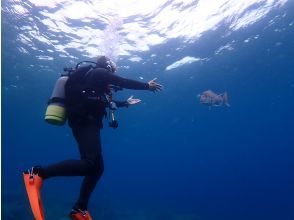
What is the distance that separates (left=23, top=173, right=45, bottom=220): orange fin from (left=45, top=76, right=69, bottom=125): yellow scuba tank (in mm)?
A: 1052

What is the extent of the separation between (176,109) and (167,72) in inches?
761

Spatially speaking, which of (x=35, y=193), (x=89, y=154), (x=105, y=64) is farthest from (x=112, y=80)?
(x=35, y=193)

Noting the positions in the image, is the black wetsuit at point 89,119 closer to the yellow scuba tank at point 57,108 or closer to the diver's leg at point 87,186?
the diver's leg at point 87,186

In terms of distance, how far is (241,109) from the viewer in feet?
180

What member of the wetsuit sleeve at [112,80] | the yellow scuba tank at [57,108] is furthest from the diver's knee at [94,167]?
the wetsuit sleeve at [112,80]

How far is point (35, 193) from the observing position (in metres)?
4.73

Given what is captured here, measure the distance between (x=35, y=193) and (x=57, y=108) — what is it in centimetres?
153

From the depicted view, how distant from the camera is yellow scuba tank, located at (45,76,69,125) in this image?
18.0 feet

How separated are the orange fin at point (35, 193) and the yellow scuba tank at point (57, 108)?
105 centimetres

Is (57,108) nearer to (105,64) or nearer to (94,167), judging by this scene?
(94,167)

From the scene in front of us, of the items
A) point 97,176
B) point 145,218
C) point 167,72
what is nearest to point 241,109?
point 167,72

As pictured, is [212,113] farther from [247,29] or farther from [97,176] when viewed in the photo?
[97,176]

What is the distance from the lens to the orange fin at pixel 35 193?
4.52 metres

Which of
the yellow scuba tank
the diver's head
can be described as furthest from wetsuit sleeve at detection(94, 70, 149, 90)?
the yellow scuba tank
